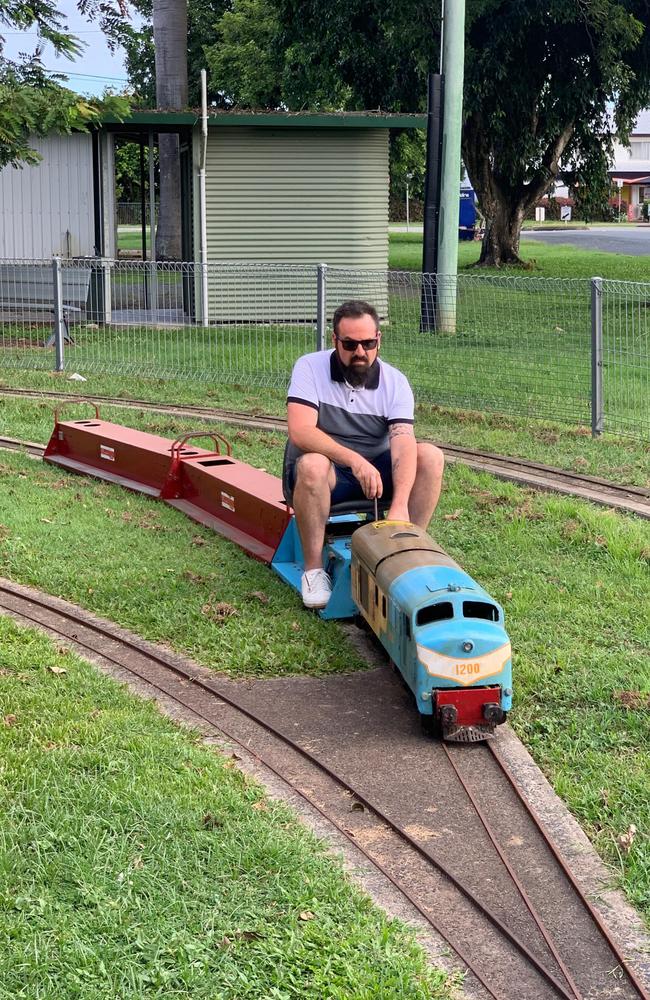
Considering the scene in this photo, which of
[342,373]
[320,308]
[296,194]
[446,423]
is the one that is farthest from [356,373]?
[296,194]

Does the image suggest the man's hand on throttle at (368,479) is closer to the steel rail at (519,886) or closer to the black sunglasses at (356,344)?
the black sunglasses at (356,344)

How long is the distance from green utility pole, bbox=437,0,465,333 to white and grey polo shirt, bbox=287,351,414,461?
11.1 m

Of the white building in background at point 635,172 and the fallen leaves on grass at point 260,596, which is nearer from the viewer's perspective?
the fallen leaves on grass at point 260,596

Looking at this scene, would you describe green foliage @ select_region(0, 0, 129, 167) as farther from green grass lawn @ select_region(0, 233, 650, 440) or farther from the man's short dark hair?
the man's short dark hair

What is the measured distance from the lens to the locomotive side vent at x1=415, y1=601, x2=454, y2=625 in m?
5.16

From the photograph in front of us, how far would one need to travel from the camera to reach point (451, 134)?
18.0 meters

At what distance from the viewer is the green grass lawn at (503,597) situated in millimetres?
4926

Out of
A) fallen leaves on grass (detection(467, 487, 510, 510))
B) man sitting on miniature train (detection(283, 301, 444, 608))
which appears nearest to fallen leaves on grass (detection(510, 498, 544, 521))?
fallen leaves on grass (detection(467, 487, 510, 510))

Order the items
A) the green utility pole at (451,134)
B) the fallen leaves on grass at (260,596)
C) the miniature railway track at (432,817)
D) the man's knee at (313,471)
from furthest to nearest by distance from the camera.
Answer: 1. the green utility pole at (451,134)
2. the fallen leaves on grass at (260,596)
3. the man's knee at (313,471)
4. the miniature railway track at (432,817)

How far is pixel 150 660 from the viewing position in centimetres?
613

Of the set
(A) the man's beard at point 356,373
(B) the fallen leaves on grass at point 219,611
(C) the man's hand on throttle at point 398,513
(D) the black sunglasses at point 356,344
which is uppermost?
(D) the black sunglasses at point 356,344

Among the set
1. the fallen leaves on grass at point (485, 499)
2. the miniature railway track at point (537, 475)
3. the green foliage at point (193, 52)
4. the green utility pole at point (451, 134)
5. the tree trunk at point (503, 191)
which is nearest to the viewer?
the fallen leaves on grass at point (485, 499)

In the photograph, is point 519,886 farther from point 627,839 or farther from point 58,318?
point 58,318

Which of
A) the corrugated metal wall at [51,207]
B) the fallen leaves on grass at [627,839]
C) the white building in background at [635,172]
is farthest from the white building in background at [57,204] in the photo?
the white building in background at [635,172]
